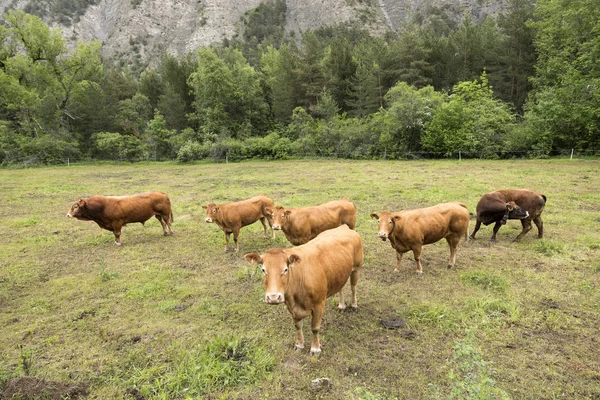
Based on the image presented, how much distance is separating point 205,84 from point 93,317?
40.2 meters

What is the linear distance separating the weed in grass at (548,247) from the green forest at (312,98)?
2324cm

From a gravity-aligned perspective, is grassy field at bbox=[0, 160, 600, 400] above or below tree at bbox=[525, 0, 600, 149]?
below

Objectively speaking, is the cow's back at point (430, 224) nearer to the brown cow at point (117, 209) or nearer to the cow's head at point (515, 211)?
the cow's head at point (515, 211)

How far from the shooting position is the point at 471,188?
15734mm

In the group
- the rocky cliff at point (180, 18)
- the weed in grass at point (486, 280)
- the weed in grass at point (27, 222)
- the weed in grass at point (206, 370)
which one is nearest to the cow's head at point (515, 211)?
the weed in grass at point (486, 280)

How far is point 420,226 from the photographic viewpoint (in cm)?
734

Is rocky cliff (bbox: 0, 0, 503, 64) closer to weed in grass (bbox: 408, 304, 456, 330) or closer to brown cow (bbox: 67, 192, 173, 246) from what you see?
brown cow (bbox: 67, 192, 173, 246)

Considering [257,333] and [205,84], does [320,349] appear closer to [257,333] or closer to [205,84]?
[257,333]

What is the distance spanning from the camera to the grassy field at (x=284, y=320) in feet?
13.8

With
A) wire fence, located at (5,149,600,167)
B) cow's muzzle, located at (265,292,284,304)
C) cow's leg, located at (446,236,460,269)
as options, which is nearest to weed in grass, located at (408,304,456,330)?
cow's leg, located at (446,236,460,269)

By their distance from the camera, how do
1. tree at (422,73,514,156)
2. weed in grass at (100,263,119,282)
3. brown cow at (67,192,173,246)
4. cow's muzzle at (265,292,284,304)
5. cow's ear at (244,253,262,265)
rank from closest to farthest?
cow's muzzle at (265,292,284,304)
cow's ear at (244,253,262,265)
weed in grass at (100,263,119,282)
brown cow at (67,192,173,246)
tree at (422,73,514,156)

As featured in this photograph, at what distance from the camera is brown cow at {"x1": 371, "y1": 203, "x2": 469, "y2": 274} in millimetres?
7254

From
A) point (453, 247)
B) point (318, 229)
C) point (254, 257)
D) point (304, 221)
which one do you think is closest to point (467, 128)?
point (453, 247)

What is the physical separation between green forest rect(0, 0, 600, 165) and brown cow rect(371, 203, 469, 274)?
25.3 m
